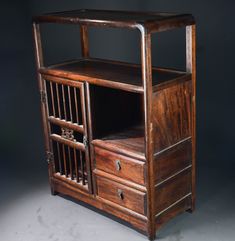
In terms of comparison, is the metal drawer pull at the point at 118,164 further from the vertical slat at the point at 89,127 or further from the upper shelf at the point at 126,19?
the upper shelf at the point at 126,19

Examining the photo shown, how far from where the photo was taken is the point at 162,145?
2.69 meters

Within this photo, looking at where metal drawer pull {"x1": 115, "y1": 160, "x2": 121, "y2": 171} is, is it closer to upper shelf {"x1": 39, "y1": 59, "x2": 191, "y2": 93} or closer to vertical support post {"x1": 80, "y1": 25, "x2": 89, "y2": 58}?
upper shelf {"x1": 39, "y1": 59, "x2": 191, "y2": 93}

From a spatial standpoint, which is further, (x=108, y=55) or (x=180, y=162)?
(x=108, y=55)

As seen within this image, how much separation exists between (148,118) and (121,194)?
0.54m

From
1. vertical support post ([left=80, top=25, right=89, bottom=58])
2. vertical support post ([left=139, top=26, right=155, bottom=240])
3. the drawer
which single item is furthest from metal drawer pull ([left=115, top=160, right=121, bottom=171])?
vertical support post ([left=80, top=25, right=89, bottom=58])

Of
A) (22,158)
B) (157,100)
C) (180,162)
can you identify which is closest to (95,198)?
Result: (180,162)

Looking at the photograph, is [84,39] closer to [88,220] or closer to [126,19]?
[126,19]

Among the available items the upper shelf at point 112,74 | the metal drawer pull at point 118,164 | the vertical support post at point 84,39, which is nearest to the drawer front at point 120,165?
the metal drawer pull at point 118,164

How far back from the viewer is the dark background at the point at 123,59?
3479mm

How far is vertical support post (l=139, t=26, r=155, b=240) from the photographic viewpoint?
7.96ft

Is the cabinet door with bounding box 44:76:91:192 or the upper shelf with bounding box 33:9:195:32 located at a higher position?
the upper shelf with bounding box 33:9:195:32

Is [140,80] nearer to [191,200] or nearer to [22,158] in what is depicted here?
[191,200]

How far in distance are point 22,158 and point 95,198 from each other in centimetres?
108

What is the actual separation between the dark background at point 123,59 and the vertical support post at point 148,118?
53 cm
